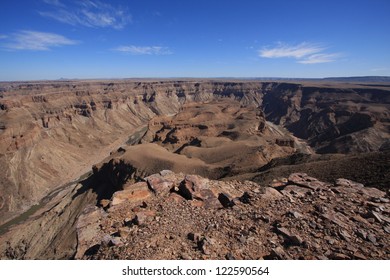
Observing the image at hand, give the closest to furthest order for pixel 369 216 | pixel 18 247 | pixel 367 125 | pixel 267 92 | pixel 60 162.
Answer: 1. pixel 369 216
2. pixel 18 247
3. pixel 60 162
4. pixel 367 125
5. pixel 267 92

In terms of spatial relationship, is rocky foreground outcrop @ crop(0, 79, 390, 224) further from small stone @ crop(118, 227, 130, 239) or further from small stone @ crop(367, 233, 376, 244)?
small stone @ crop(118, 227, 130, 239)

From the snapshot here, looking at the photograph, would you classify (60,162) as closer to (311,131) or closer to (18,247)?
(18,247)

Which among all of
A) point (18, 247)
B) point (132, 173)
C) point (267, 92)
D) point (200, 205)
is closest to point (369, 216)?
point (200, 205)

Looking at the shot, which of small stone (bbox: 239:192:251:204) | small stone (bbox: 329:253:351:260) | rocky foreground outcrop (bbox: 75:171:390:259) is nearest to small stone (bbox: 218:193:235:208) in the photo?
rocky foreground outcrop (bbox: 75:171:390:259)

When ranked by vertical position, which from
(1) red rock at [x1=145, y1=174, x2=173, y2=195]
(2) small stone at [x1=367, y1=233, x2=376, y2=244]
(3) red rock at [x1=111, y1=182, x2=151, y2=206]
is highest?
(2) small stone at [x1=367, y1=233, x2=376, y2=244]

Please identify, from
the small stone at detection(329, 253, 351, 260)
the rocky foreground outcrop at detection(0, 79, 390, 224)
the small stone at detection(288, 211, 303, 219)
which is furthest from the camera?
the rocky foreground outcrop at detection(0, 79, 390, 224)

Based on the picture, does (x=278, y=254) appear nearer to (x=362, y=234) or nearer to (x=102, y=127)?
(x=362, y=234)
